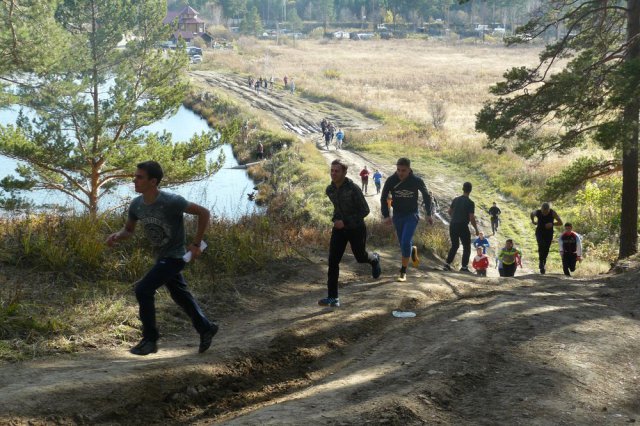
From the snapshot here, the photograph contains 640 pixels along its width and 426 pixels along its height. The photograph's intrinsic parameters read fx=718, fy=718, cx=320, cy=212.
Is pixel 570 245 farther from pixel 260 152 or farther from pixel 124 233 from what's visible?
pixel 260 152

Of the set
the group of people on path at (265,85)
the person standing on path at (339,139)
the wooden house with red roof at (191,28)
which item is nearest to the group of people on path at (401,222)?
the person standing on path at (339,139)

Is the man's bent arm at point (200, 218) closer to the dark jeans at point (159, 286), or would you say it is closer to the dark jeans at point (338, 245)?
the dark jeans at point (159, 286)

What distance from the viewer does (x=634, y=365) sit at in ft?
21.6

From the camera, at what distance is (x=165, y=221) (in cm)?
616

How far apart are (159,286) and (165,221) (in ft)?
1.89

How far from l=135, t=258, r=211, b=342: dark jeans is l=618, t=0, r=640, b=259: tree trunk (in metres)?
11.2

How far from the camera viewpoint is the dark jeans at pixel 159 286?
618 centimetres

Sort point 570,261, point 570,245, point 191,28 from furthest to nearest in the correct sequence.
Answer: point 191,28 → point 570,261 → point 570,245

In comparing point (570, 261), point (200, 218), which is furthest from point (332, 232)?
point (570, 261)

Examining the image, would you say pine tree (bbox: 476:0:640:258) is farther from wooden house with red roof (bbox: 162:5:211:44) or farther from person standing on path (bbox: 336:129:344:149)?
wooden house with red roof (bbox: 162:5:211:44)

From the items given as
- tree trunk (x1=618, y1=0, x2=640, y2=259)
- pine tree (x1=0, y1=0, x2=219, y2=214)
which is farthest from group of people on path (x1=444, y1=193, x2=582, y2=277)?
pine tree (x1=0, y1=0, x2=219, y2=214)

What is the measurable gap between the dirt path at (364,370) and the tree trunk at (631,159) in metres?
6.42

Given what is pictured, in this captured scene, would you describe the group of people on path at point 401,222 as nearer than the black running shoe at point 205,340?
No

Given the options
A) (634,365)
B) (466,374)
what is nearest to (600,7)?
(634,365)
